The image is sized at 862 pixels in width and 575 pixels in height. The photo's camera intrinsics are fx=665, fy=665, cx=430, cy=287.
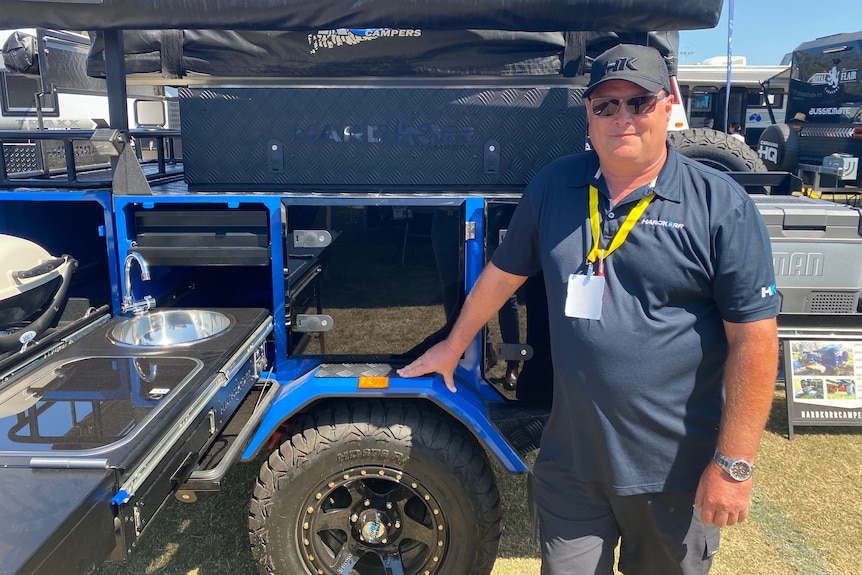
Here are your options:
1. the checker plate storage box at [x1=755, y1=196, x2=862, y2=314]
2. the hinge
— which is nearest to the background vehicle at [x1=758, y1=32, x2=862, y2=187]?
the checker plate storage box at [x1=755, y1=196, x2=862, y2=314]

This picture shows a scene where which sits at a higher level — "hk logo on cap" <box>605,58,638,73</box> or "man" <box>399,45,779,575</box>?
"hk logo on cap" <box>605,58,638,73</box>

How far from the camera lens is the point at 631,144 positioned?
1931mm

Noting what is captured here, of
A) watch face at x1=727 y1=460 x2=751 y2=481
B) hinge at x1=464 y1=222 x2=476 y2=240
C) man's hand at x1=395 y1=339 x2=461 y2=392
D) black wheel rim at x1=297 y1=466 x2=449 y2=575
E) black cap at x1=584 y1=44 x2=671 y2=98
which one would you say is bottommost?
black wheel rim at x1=297 y1=466 x2=449 y2=575

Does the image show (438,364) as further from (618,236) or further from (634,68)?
(634,68)

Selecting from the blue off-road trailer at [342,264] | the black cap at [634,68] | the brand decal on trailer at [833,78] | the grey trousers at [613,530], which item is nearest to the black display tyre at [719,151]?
the blue off-road trailer at [342,264]

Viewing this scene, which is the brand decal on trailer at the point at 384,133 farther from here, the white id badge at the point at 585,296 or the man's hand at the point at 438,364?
the white id badge at the point at 585,296

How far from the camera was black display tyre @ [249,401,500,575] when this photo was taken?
2.53 m

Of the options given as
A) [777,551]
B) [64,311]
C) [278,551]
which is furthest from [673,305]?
[64,311]

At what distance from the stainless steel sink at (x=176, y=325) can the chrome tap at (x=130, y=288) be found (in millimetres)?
36

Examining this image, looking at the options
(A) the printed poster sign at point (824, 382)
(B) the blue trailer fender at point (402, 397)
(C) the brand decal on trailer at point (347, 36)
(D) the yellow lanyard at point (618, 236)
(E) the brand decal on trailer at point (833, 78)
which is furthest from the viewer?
(E) the brand decal on trailer at point (833, 78)

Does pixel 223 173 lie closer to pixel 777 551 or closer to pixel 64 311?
pixel 64 311

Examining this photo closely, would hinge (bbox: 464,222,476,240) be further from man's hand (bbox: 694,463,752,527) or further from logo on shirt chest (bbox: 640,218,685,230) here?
man's hand (bbox: 694,463,752,527)

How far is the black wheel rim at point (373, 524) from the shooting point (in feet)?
8.45

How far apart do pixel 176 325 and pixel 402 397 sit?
973mm
